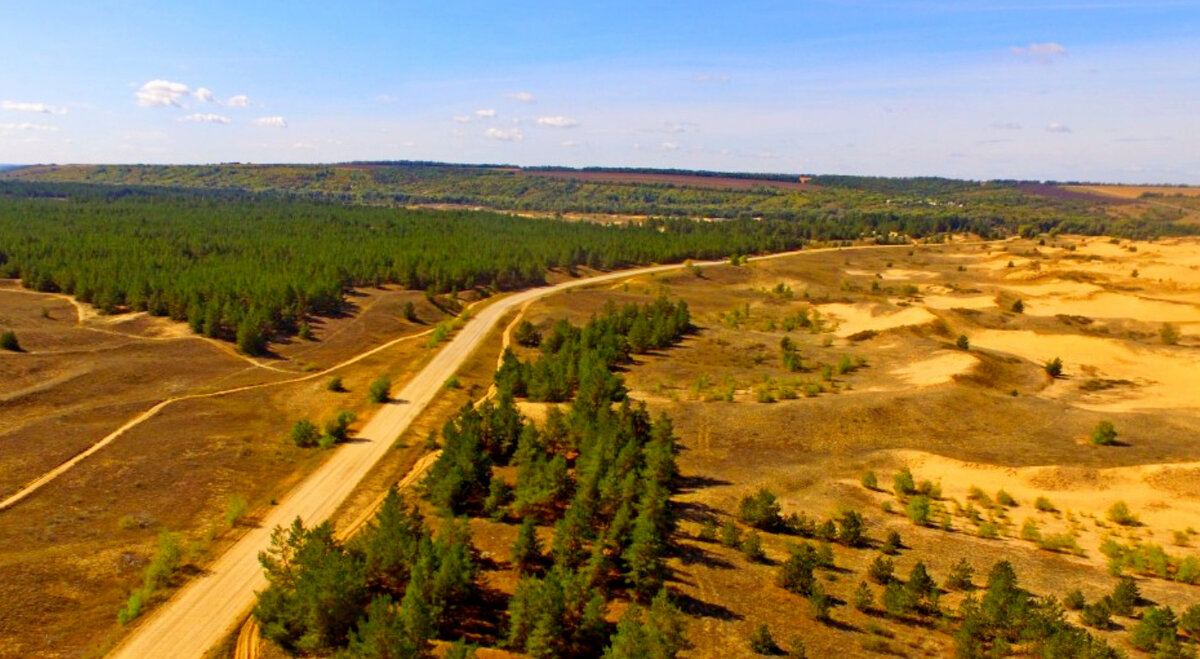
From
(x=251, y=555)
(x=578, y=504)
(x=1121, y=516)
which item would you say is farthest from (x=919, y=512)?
(x=251, y=555)

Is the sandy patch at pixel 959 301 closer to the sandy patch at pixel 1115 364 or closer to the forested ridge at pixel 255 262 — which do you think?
the sandy patch at pixel 1115 364

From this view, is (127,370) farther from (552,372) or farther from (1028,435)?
(1028,435)

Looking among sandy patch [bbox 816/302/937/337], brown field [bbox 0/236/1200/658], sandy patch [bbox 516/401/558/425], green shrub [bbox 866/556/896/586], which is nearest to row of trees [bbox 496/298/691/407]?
sandy patch [bbox 516/401/558/425]

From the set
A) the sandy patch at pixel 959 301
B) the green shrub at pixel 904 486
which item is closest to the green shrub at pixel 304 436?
the green shrub at pixel 904 486

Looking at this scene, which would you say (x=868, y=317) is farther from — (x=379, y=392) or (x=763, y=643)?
(x=763, y=643)

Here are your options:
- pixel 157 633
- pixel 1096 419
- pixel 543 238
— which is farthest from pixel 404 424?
pixel 543 238
